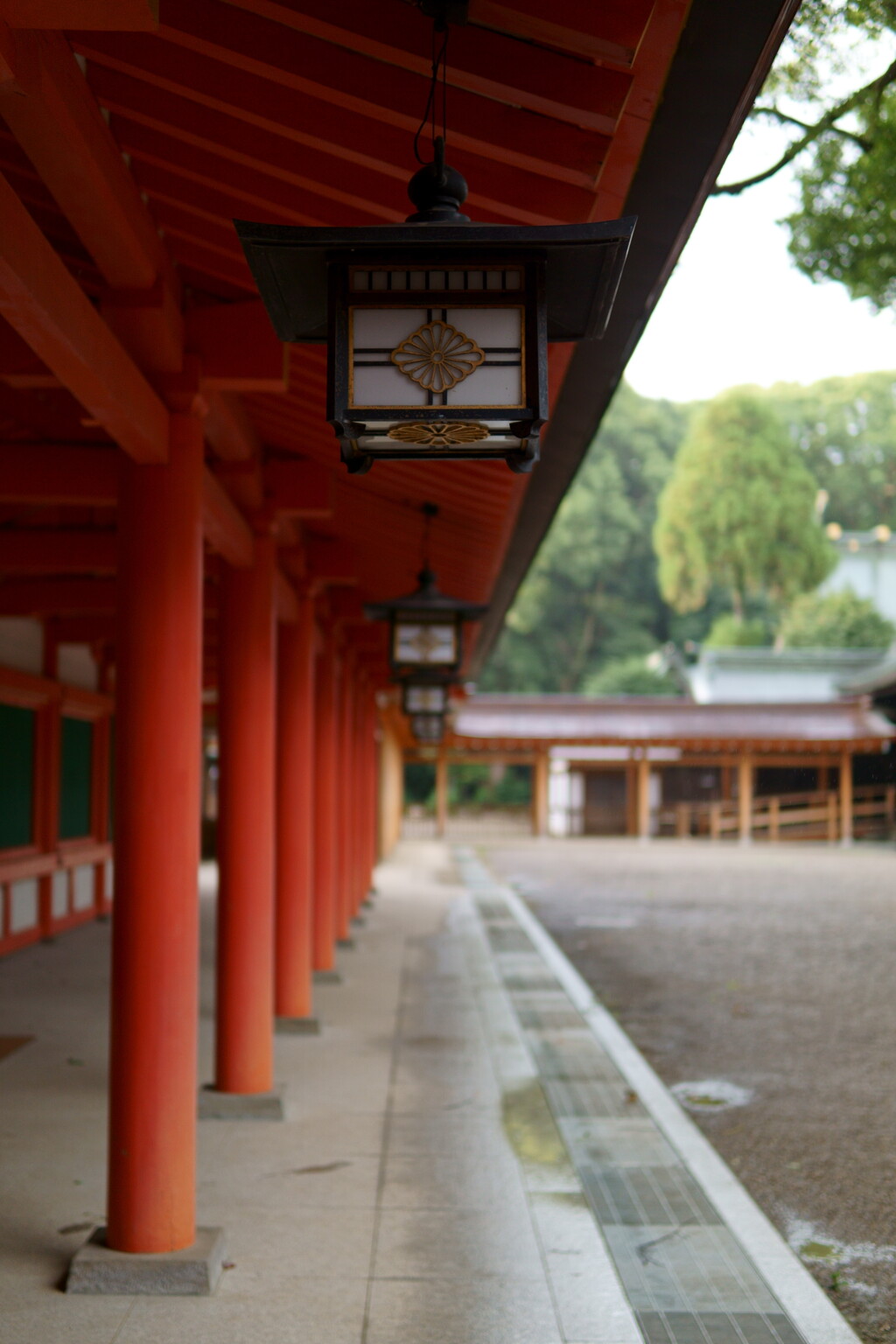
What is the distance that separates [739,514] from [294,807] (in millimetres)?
42475

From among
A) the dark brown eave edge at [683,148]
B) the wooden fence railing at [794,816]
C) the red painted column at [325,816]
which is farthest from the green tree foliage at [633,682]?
the dark brown eave edge at [683,148]

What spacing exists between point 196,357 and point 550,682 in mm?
50398

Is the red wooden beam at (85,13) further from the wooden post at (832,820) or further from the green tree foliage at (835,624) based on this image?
the green tree foliage at (835,624)

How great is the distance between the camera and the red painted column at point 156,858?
3.94m

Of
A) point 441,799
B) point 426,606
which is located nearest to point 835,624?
point 441,799

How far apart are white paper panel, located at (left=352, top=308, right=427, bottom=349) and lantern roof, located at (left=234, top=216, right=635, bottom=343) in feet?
0.33

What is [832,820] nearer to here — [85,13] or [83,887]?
[83,887]

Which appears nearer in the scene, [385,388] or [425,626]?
[385,388]

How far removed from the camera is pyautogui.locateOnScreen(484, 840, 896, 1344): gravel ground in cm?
505

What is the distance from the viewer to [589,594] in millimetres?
56750

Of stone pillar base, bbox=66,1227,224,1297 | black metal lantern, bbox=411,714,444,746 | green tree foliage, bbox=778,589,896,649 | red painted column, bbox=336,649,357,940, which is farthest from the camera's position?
green tree foliage, bbox=778,589,896,649

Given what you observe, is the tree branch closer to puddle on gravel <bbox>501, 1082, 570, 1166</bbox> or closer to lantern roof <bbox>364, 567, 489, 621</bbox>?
lantern roof <bbox>364, 567, 489, 621</bbox>

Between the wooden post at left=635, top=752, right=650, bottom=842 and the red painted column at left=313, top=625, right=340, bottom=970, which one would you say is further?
the wooden post at left=635, top=752, right=650, bottom=842

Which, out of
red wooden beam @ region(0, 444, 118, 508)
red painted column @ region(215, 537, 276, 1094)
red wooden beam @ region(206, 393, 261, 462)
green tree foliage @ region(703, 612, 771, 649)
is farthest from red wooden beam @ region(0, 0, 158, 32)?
green tree foliage @ region(703, 612, 771, 649)
